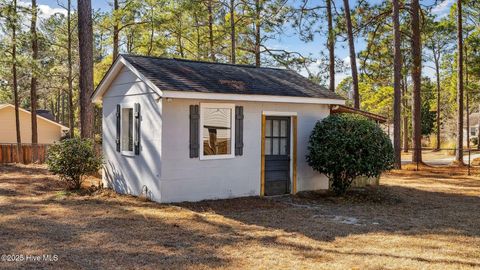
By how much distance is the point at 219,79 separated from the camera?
9.46m

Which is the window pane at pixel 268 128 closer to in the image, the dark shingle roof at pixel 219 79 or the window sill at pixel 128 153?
the dark shingle roof at pixel 219 79

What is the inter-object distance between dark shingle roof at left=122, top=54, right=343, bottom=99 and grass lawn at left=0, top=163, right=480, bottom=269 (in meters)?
2.44

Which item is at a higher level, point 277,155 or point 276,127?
point 276,127

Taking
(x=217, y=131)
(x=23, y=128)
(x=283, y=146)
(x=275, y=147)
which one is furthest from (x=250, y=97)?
(x=23, y=128)

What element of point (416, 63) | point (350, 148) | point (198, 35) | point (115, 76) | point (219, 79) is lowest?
point (350, 148)

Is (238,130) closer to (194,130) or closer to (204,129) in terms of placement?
(204,129)

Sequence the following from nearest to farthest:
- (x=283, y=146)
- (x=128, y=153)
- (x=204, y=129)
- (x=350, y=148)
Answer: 1. (x=204, y=129)
2. (x=350, y=148)
3. (x=128, y=153)
4. (x=283, y=146)

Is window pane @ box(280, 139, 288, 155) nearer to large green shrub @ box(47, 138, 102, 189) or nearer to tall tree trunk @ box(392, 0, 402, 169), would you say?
large green shrub @ box(47, 138, 102, 189)

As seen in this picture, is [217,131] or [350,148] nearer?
[217,131]

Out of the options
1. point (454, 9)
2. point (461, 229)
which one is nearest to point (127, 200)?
point (461, 229)

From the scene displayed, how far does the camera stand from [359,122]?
9.70 meters

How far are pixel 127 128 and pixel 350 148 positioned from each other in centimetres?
526

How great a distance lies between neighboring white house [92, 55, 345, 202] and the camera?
852 cm

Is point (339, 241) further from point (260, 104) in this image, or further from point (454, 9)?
point (454, 9)
